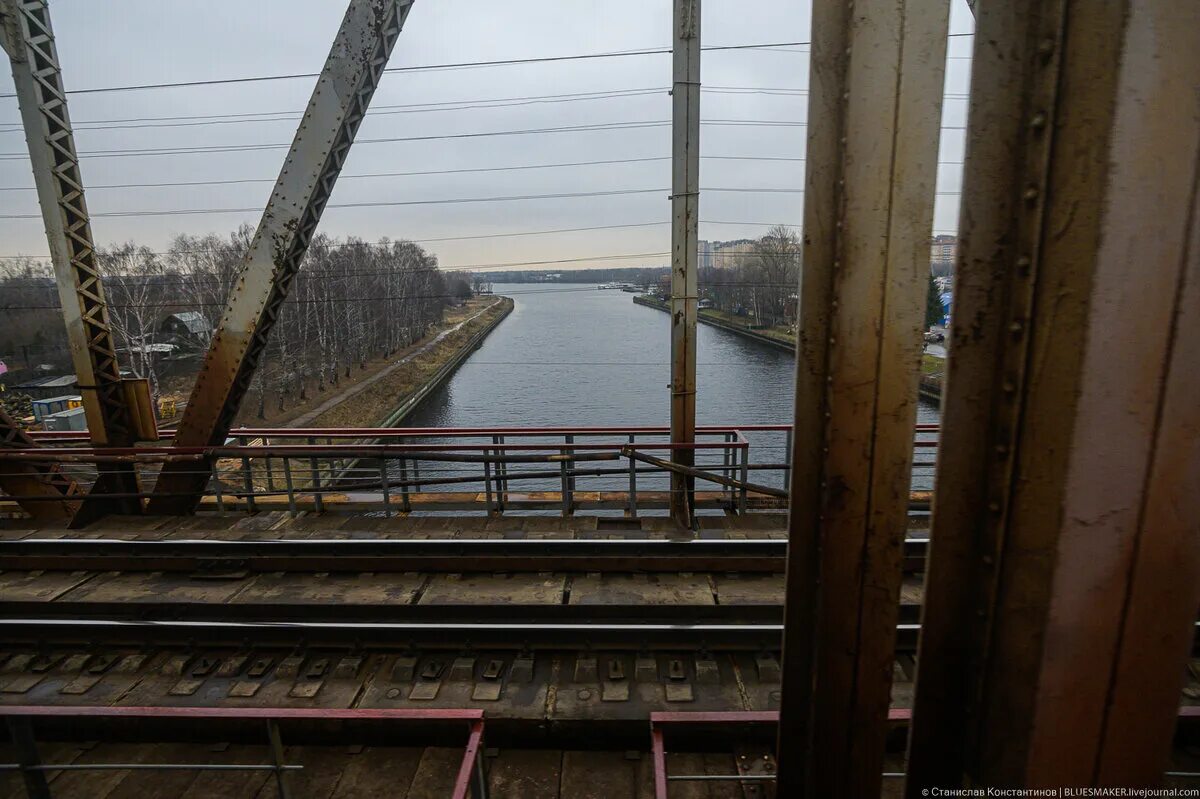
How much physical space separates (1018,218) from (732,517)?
4973 millimetres

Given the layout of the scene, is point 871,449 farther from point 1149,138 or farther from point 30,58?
point 30,58

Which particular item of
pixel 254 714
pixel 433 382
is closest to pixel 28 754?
pixel 254 714

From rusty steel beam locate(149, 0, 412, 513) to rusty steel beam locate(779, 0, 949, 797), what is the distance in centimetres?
520

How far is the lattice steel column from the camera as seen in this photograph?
536 cm

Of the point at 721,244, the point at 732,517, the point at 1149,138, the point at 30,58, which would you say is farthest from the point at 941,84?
the point at 721,244

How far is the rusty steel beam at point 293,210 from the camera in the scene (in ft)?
17.1

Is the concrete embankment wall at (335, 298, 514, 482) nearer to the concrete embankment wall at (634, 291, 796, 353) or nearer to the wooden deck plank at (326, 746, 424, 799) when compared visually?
the wooden deck plank at (326, 746, 424, 799)

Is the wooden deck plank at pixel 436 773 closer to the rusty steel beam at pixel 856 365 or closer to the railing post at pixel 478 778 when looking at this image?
the railing post at pixel 478 778

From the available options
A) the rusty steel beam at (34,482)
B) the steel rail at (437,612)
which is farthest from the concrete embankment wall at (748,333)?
the steel rail at (437,612)

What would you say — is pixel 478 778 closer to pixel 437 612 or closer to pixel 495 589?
pixel 437 612

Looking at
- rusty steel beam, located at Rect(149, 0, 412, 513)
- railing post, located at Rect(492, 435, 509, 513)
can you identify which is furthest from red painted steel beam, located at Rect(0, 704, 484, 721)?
rusty steel beam, located at Rect(149, 0, 412, 513)

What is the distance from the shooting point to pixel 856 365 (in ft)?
4.95

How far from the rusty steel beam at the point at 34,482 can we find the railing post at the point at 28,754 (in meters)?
4.69

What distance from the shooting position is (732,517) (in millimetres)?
5773
